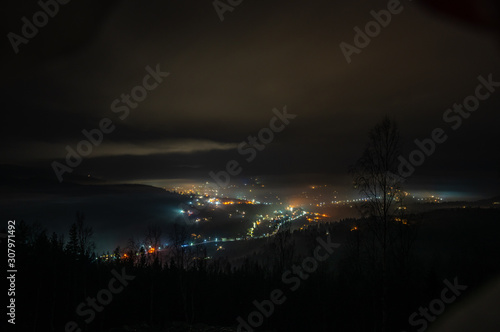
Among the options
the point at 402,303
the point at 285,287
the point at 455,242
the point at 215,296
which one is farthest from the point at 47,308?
the point at 455,242

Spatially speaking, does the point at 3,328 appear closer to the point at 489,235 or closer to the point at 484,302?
the point at 484,302

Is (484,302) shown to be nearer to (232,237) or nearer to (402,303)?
(402,303)

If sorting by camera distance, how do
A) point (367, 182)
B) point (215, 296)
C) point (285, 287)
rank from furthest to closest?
point (215, 296) → point (285, 287) → point (367, 182)

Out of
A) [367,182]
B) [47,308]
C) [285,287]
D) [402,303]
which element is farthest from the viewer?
[285,287]

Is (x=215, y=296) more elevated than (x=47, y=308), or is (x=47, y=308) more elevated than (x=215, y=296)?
(x=47, y=308)

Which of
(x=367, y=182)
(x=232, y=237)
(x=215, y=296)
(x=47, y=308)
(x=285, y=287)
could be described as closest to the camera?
(x=367, y=182)

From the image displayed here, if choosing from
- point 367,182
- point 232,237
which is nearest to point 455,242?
point 367,182

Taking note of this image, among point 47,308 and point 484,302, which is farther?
point 47,308

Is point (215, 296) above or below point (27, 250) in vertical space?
below

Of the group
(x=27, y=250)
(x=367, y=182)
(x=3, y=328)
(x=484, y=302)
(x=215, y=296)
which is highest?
(x=367, y=182)
